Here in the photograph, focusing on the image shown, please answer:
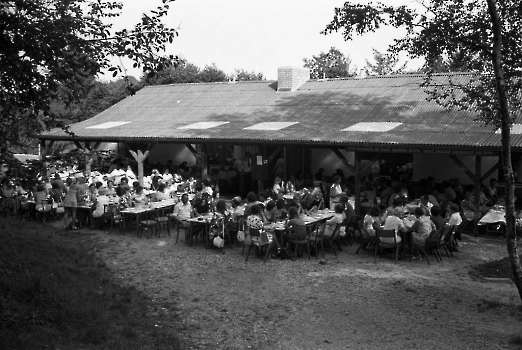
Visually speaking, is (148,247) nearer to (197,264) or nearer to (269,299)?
(197,264)

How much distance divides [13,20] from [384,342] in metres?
5.32

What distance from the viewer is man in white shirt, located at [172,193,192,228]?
39.3 feet

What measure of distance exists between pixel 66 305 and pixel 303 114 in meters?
12.4

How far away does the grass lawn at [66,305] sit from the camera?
237 inches

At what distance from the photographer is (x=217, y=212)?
464 inches

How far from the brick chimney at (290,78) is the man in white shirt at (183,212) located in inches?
404

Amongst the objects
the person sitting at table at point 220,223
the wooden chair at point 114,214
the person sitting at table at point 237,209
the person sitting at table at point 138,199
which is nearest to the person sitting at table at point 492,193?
the person sitting at table at point 237,209

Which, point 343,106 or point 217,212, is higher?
point 343,106

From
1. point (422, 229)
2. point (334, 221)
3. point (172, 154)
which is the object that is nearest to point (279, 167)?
point (172, 154)

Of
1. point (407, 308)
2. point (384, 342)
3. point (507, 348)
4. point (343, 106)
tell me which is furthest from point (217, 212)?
point (343, 106)

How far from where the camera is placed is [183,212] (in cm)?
1223

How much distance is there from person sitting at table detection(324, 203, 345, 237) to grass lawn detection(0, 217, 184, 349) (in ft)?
13.5

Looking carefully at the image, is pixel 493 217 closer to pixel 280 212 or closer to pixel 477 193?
pixel 477 193

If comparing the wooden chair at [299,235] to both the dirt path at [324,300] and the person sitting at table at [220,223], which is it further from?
the person sitting at table at [220,223]
